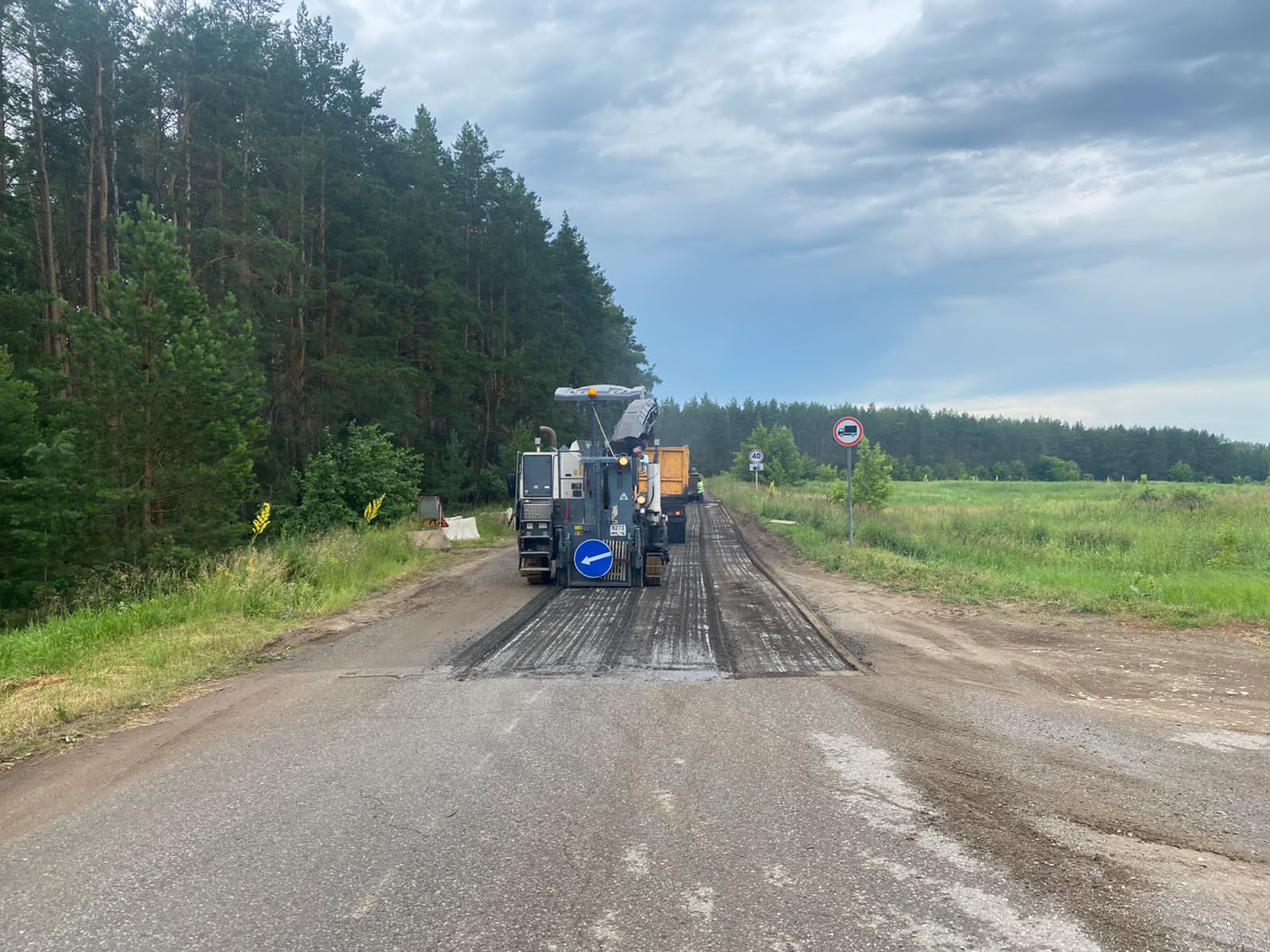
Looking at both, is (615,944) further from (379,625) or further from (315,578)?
(315,578)

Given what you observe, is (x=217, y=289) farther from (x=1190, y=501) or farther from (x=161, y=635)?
(x=1190, y=501)

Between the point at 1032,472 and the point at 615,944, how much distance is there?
6274 inches

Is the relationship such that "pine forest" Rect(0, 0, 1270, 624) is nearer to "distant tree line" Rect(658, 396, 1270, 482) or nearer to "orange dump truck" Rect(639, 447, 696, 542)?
"orange dump truck" Rect(639, 447, 696, 542)

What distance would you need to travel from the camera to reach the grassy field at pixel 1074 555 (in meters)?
12.0

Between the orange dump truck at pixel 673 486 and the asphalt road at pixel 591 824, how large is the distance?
9.43 metres

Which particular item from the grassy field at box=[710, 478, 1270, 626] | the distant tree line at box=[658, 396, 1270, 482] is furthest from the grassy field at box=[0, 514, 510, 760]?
the distant tree line at box=[658, 396, 1270, 482]

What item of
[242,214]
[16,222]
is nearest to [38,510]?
[16,222]

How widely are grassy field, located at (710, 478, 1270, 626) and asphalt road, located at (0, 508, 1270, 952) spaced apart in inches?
230

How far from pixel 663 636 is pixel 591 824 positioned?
19.2ft

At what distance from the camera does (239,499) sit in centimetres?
1645

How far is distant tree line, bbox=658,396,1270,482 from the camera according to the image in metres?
142

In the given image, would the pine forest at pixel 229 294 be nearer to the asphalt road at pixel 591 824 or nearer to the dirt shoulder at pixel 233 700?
the dirt shoulder at pixel 233 700

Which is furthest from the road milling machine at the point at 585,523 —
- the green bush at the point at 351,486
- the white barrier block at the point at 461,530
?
the white barrier block at the point at 461,530

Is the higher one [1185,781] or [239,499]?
[239,499]
